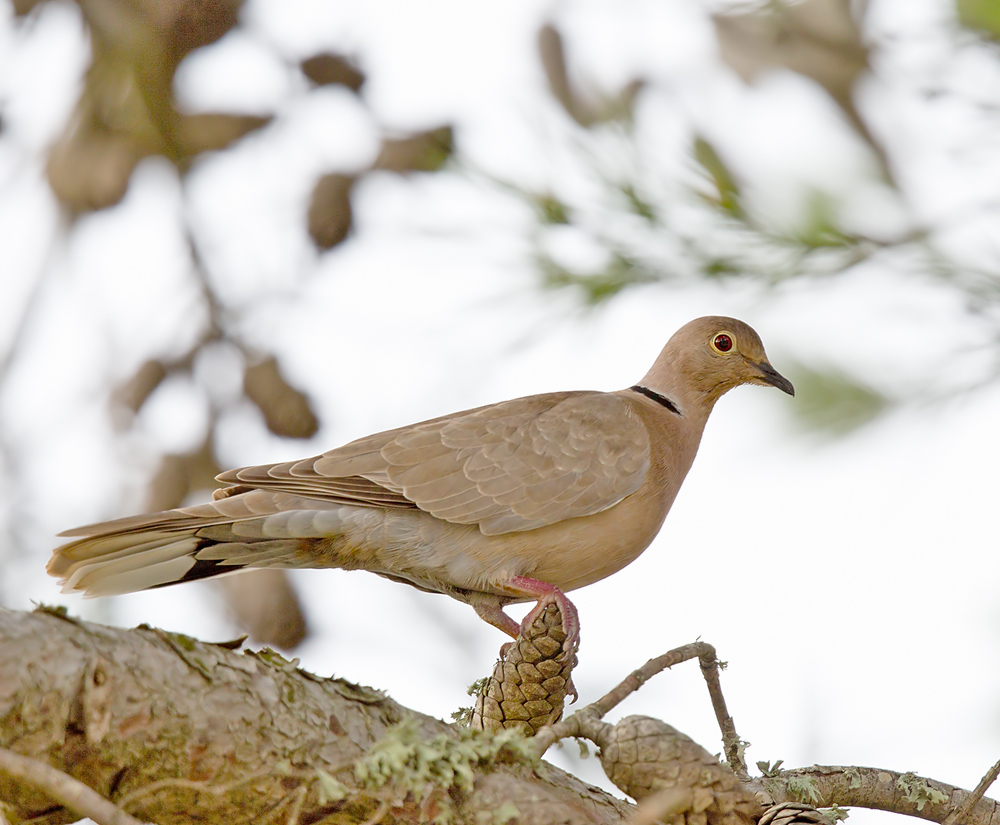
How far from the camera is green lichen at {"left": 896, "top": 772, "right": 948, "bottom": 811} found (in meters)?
2.07

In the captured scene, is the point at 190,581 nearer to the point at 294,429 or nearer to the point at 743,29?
the point at 294,429

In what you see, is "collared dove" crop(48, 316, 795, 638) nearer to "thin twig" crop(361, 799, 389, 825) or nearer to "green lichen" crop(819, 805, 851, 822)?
"green lichen" crop(819, 805, 851, 822)

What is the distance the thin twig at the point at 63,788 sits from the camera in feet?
3.57

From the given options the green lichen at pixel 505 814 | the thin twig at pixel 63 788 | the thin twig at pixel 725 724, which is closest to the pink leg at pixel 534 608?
the thin twig at pixel 725 724

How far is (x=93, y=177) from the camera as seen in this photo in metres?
2.79

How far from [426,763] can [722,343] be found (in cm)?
198

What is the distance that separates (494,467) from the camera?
2.75m

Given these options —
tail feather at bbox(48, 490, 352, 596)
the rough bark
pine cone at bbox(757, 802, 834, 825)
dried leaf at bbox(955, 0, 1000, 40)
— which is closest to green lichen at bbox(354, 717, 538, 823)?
the rough bark

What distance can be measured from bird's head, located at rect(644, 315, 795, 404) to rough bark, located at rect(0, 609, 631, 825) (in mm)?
1800

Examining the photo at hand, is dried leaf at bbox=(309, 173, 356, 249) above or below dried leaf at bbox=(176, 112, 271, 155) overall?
below

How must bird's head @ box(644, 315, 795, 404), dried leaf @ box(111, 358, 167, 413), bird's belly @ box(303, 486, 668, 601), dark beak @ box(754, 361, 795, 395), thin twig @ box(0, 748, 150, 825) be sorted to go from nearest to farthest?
thin twig @ box(0, 748, 150, 825) → bird's belly @ box(303, 486, 668, 601) → dried leaf @ box(111, 358, 167, 413) → dark beak @ box(754, 361, 795, 395) → bird's head @ box(644, 315, 795, 404)

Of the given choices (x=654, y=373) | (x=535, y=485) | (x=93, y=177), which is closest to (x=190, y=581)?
(x=535, y=485)

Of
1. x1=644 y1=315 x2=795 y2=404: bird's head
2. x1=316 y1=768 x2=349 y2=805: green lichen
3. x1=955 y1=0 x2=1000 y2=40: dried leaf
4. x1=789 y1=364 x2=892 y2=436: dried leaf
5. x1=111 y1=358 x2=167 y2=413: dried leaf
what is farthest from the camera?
x1=644 y1=315 x2=795 y2=404: bird's head

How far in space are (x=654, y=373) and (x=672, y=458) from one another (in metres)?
0.50
